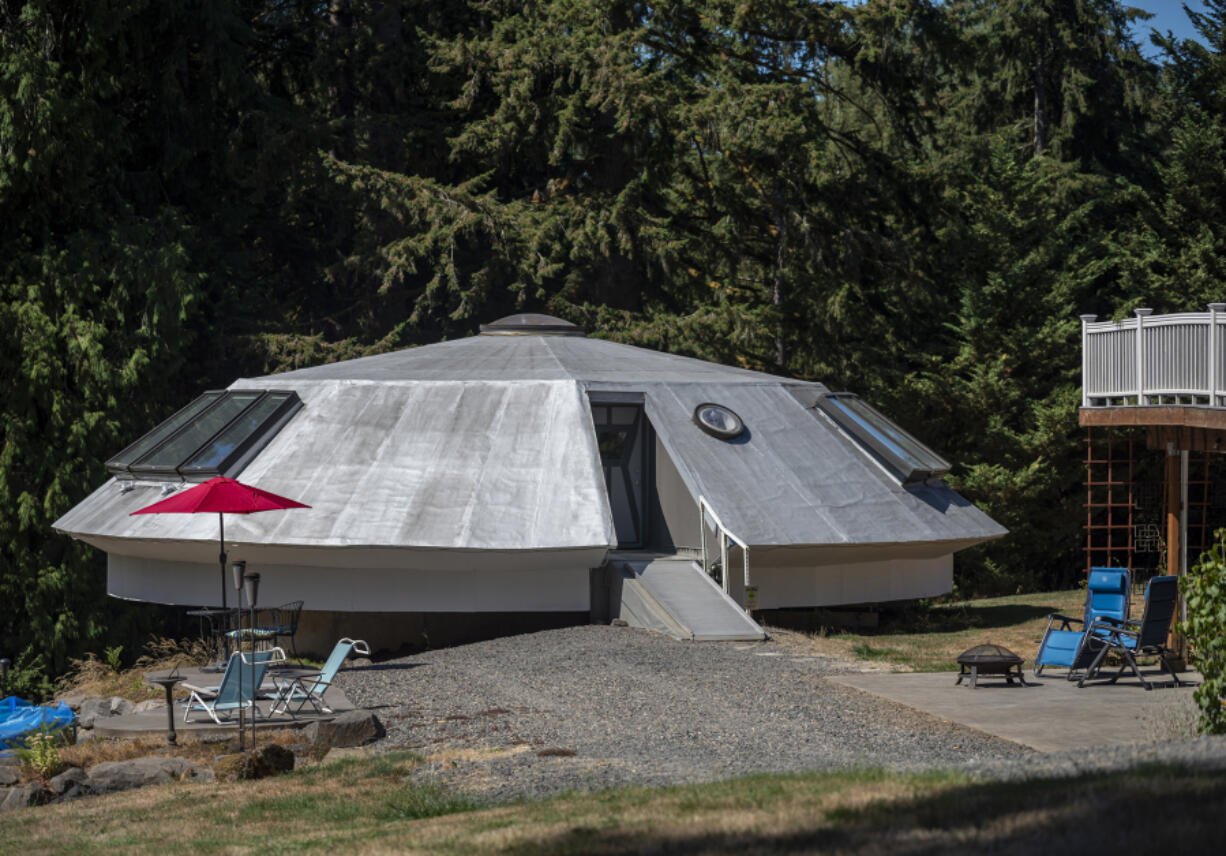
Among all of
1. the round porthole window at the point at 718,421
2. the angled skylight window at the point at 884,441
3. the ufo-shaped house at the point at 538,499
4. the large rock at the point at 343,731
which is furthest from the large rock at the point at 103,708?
the angled skylight window at the point at 884,441

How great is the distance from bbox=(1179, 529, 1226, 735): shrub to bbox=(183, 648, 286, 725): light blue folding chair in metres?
7.67

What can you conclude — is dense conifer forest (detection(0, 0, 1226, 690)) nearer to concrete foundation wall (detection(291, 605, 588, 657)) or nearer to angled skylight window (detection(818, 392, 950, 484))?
angled skylight window (detection(818, 392, 950, 484))

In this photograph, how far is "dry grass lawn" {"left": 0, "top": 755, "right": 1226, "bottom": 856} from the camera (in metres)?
6.52

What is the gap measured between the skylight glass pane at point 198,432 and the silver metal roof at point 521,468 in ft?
1.59

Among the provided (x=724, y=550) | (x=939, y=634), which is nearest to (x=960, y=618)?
(x=939, y=634)

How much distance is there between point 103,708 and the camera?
16.3 metres

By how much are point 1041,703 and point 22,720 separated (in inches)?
408

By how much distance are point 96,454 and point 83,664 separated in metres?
4.61

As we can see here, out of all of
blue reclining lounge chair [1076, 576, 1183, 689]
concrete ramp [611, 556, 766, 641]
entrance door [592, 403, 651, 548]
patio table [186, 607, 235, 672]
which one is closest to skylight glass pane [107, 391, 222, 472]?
patio table [186, 607, 235, 672]

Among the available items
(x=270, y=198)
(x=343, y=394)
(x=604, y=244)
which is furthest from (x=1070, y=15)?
(x=343, y=394)

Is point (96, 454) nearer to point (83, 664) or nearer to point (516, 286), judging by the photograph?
point (83, 664)

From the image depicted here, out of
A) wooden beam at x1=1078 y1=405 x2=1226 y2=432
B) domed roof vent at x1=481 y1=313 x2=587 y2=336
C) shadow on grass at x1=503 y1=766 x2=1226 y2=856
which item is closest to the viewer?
shadow on grass at x1=503 y1=766 x2=1226 y2=856

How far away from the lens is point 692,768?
1032 cm

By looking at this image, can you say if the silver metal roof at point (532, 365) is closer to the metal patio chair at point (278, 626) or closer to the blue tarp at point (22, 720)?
the metal patio chair at point (278, 626)
